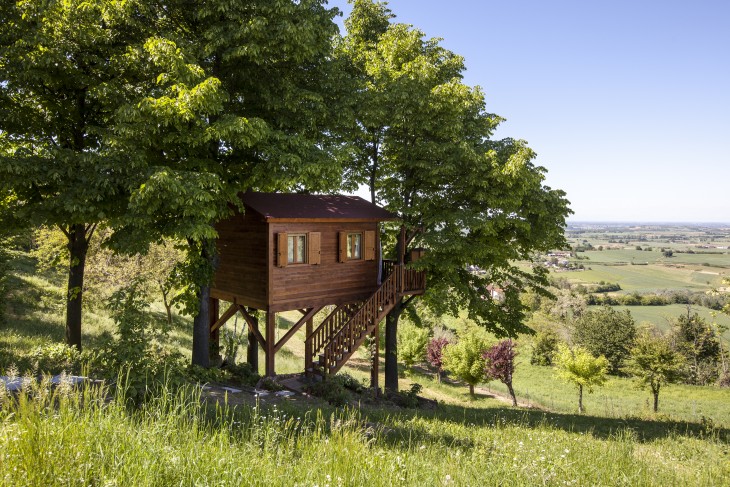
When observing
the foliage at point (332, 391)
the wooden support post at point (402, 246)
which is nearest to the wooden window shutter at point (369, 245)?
the wooden support post at point (402, 246)

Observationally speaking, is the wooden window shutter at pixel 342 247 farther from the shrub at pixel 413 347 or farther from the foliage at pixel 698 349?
the foliage at pixel 698 349

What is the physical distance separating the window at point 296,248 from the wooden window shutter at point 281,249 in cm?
20

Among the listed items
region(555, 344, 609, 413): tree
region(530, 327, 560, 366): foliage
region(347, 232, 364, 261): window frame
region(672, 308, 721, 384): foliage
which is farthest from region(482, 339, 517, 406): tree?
region(672, 308, 721, 384): foliage

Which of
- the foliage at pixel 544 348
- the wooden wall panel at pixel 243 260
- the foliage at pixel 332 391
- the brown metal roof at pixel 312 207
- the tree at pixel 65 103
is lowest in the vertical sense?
the foliage at pixel 544 348

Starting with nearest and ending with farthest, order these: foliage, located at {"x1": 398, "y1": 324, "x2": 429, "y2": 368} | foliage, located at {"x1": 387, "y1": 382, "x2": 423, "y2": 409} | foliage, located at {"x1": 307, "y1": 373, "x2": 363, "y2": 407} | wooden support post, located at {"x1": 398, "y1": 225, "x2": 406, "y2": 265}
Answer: foliage, located at {"x1": 307, "y1": 373, "x2": 363, "y2": 407} → foliage, located at {"x1": 387, "y1": 382, "x2": 423, "y2": 409} → wooden support post, located at {"x1": 398, "y1": 225, "x2": 406, "y2": 265} → foliage, located at {"x1": 398, "y1": 324, "x2": 429, "y2": 368}

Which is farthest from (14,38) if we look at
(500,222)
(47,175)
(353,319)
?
(500,222)

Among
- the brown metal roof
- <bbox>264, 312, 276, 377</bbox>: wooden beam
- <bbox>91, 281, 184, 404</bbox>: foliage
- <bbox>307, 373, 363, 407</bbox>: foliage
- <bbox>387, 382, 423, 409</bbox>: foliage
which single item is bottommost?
<bbox>387, 382, 423, 409</bbox>: foliage

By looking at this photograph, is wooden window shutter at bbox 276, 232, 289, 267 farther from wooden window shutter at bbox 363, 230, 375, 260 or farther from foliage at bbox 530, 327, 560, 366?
foliage at bbox 530, 327, 560, 366

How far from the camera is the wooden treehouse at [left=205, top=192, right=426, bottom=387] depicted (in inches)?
496

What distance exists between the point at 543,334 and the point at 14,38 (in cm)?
4638

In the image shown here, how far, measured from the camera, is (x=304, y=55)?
10.9m

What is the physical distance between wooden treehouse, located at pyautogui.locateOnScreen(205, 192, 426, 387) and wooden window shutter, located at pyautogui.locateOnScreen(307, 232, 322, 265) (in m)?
0.03

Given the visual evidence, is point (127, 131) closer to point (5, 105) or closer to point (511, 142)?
point (5, 105)

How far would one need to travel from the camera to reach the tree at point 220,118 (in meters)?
8.97
